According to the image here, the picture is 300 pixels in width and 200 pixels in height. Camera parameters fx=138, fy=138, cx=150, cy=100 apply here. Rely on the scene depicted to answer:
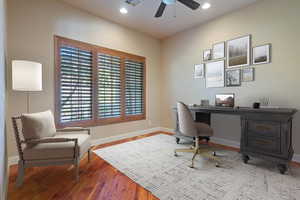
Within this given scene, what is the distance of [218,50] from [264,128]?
1.99m

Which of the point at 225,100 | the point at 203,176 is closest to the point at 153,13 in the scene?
the point at 225,100

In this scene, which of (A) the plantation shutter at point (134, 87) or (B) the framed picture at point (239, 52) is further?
(A) the plantation shutter at point (134, 87)

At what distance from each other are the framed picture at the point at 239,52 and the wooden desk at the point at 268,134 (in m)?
1.21

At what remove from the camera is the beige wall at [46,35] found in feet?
7.50

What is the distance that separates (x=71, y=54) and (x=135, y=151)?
7.90ft

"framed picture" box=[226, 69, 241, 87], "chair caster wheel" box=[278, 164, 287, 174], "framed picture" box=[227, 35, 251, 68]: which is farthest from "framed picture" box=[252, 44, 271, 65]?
"chair caster wheel" box=[278, 164, 287, 174]

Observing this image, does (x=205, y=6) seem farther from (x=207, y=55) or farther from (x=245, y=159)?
(x=245, y=159)

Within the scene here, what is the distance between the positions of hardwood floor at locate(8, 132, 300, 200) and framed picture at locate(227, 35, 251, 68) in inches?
119

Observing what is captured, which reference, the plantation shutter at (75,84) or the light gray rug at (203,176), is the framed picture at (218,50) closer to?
the light gray rug at (203,176)

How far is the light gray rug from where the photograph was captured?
1.56 m

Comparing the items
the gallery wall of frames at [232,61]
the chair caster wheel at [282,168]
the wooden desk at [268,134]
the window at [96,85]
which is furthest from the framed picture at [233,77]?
the window at [96,85]

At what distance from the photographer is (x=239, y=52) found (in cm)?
297

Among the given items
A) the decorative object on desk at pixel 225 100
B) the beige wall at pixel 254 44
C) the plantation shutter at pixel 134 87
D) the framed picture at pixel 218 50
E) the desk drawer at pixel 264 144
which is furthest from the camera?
the plantation shutter at pixel 134 87

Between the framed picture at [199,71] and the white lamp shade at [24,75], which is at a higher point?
the framed picture at [199,71]
